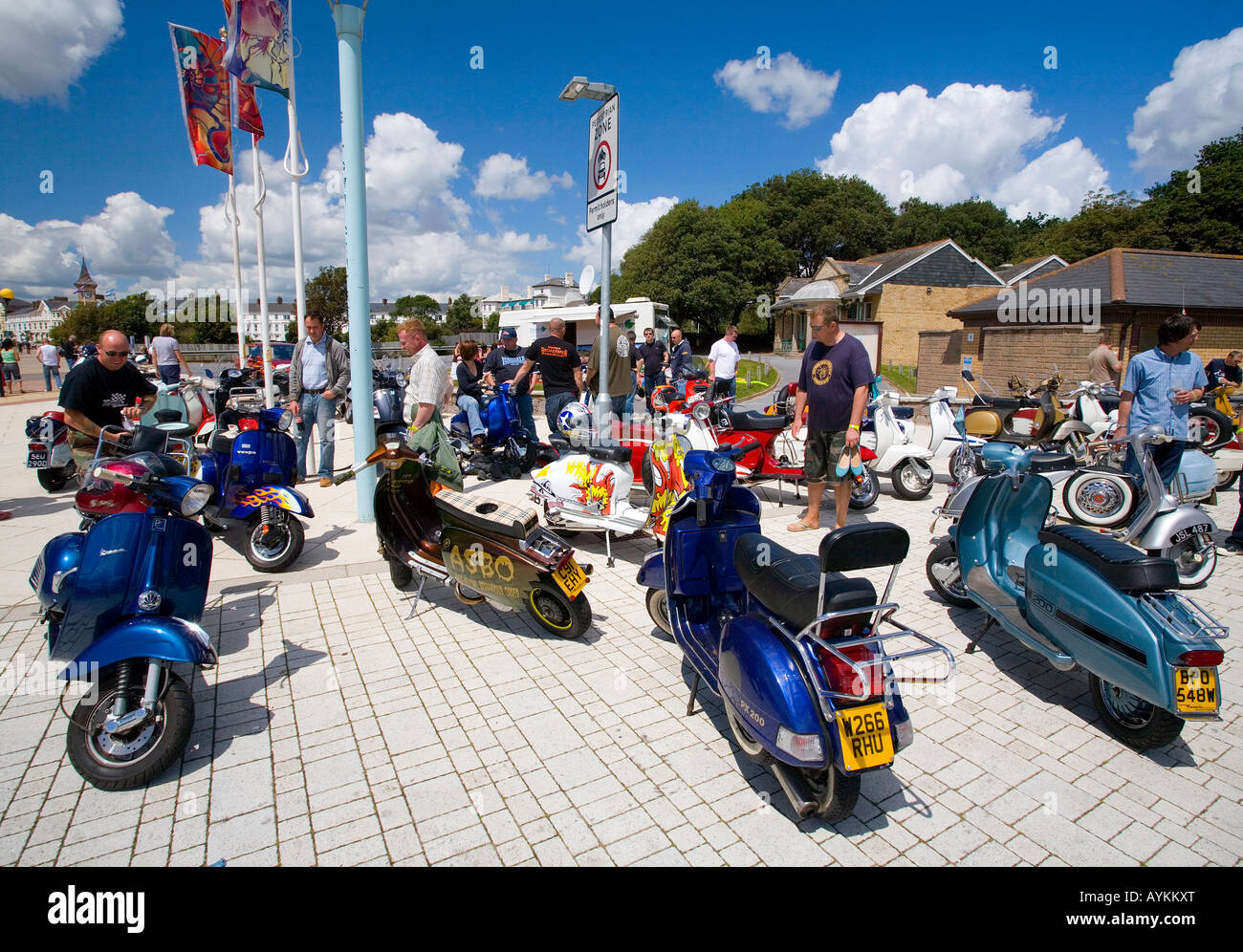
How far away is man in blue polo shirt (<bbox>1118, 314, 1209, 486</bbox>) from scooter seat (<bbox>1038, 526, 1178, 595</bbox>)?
231 cm

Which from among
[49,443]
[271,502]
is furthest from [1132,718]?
[49,443]

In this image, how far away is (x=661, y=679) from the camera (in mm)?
3543

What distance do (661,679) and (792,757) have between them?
4.41ft

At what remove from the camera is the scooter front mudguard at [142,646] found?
102 inches

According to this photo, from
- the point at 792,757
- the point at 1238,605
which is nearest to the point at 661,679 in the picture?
the point at 792,757

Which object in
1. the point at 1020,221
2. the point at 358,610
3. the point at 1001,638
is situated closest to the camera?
the point at 1001,638

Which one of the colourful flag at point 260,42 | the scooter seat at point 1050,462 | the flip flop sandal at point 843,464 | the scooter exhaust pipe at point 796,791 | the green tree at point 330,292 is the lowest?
the scooter exhaust pipe at point 796,791

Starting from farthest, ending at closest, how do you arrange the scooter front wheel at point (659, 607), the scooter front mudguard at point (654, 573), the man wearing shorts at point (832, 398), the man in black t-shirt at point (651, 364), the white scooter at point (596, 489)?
the man in black t-shirt at point (651, 364)
the man wearing shorts at point (832, 398)
the white scooter at point (596, 489)
the scooter front wheel at point (659, 607)
the scooter front mudguard at point (654, 573)

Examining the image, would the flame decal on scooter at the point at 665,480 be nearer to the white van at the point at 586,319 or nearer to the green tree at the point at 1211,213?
the white van at the point at 586,319

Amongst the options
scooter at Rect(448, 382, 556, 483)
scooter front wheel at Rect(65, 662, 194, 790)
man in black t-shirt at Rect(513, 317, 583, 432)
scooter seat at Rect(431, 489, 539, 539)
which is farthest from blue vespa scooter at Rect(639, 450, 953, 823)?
scooter at Rect(448, 382, 556, 483)

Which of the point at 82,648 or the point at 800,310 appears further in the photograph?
the point at 800,310

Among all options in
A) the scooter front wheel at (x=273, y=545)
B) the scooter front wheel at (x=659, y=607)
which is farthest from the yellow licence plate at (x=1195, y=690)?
the scooter front wheel at (x=273, y=545)

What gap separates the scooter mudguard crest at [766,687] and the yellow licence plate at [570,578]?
1.30 meters

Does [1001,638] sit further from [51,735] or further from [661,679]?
[51,735]
